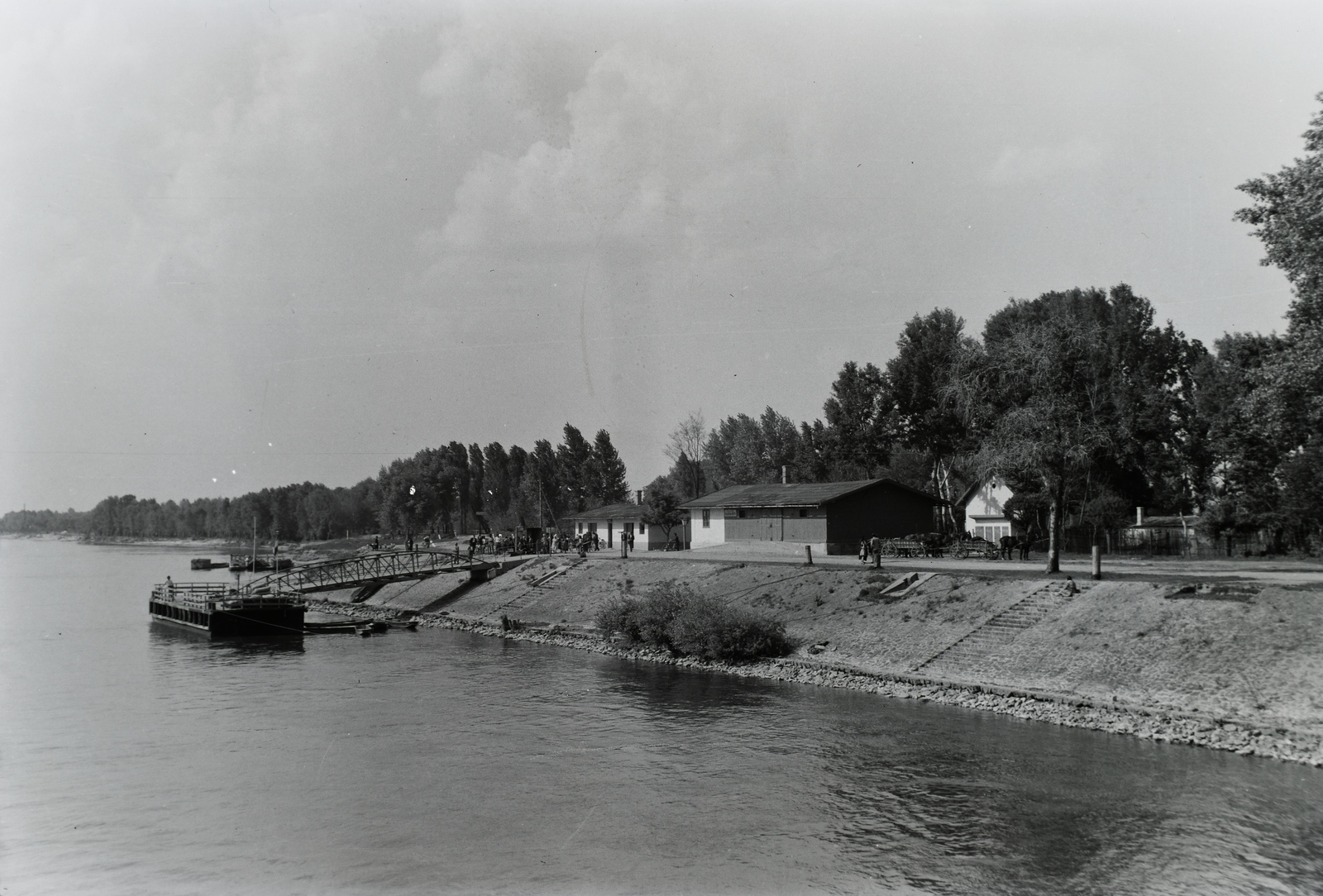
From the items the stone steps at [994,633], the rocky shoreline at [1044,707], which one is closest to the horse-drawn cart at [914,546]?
the stone steps at [994,633]

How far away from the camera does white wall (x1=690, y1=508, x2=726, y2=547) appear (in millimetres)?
61750

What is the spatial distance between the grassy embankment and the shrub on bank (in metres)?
0.59

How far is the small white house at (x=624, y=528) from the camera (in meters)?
70.4

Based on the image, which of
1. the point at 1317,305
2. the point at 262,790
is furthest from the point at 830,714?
the point at 1317,305

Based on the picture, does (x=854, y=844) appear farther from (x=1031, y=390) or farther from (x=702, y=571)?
(x=702, y=571)

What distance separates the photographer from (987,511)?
2571 inches

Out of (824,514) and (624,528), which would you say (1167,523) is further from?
(624,528)

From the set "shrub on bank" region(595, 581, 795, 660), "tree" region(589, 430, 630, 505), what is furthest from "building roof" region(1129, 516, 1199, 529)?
"tree" region(589, 430, 630, 505)

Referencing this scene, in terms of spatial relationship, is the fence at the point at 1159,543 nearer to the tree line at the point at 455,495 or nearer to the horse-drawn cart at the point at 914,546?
the horse-drawn cart at the point at 914,546

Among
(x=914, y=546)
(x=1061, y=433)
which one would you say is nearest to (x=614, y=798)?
(x=1061, y=433)

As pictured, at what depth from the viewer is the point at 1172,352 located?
218 feet

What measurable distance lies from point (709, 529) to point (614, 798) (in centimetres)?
4451

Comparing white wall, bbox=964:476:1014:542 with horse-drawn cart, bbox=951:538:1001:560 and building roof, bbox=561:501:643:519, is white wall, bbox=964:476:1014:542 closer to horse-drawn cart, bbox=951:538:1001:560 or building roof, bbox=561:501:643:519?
horse-drawn cart, bbox=951:538:1001:560

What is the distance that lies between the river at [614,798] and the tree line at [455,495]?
65.9m
